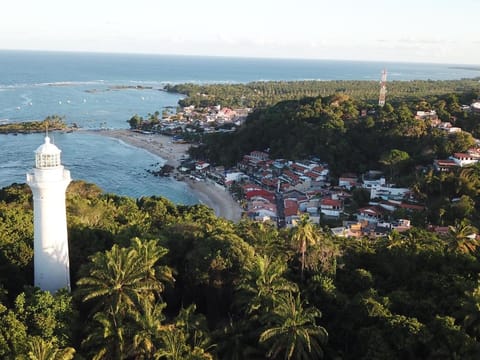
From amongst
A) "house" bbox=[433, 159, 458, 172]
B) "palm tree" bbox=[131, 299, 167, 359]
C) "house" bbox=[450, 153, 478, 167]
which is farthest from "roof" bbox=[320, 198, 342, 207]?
"palm tree" bbox=[131, 299, 167, 359]

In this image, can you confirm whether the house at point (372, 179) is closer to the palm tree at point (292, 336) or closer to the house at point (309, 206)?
the house at point (309, 206)

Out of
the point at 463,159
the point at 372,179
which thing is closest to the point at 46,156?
the point at 372,179

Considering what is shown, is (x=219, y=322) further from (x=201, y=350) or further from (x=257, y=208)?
(x=257, y=208)

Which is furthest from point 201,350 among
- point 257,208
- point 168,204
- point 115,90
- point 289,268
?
point 115,90

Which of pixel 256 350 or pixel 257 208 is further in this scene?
pixel 257 208

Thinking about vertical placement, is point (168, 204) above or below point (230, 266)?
below

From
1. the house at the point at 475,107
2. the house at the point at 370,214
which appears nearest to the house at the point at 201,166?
the house at the point at 370,214

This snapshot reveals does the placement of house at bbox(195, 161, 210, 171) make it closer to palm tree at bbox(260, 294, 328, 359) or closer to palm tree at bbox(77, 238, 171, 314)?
palm tree at bbox(77, 238, 171, 314)
